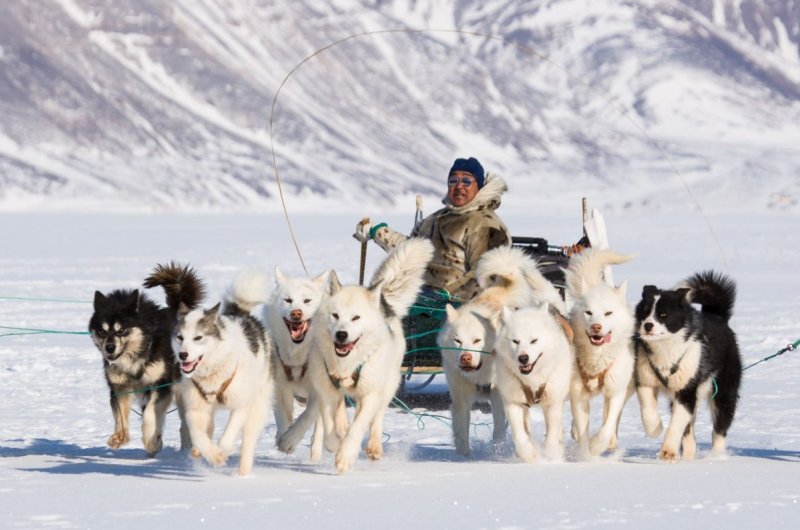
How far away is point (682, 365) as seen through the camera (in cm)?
640

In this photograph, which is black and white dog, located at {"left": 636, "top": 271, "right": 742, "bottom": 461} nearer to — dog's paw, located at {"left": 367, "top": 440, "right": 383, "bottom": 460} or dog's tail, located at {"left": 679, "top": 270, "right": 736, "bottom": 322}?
dog's tail, located at {"left": 679, "top": 270, "right": 736, "bottom": 322}

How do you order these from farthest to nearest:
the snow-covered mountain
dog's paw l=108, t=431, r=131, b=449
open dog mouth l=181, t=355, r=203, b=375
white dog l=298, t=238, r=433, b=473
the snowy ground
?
the snow-covered mountain < dog's paw l=108, t=431, r=131, b=449 < white dog l=298, t=238, r=433, b=473 < open dog mouth l=181, t=355, r=203, b=375 < the snowy ground

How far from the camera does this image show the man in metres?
7.87

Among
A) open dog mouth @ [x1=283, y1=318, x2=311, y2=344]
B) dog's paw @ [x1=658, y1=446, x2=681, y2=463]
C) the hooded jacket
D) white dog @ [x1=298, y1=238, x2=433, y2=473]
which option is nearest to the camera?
white dog @ [x1=298, y1=238, x2=433, y2=473]

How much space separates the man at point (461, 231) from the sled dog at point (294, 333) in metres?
1.42

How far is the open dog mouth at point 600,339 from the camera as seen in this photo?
6.30m

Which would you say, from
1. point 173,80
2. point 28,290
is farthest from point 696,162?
point 28,290

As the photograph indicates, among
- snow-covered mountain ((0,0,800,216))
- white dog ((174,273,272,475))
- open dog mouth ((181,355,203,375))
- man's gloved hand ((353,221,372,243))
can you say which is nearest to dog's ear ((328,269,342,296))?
white dog ((174,273,272,475))

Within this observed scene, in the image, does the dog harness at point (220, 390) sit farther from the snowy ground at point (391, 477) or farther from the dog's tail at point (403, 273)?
the dog's tail at point (403, 273)

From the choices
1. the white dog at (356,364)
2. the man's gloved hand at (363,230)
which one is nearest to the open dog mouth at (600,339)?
the white dog at (356,364)

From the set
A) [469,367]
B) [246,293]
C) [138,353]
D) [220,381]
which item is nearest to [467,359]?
[469,367]

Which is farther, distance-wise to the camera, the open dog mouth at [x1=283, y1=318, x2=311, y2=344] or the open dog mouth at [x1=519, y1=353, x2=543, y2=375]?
the open dog mouth at [x1=283, y1=318, x2=311, y2=344]

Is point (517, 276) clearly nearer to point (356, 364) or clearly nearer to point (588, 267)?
point (588, 267)

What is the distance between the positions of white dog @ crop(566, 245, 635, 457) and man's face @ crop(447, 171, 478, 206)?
1598 mm
